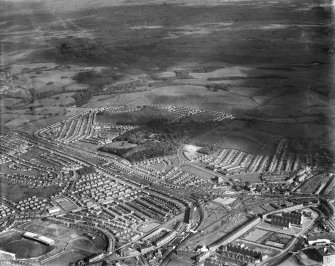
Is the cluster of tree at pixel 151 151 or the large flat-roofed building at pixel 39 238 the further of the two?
the cluster of tree at pixel 151 151

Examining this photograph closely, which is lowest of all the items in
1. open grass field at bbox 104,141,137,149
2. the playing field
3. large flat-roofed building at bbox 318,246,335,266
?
open grass field at bbox 104,141,137,149

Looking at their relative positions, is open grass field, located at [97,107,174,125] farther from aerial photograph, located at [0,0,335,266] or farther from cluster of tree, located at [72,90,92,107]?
cluster of tree, located at [72,90,92,107]

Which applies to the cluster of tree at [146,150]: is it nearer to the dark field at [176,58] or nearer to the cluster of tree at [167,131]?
the cluster of tree at [167,131]

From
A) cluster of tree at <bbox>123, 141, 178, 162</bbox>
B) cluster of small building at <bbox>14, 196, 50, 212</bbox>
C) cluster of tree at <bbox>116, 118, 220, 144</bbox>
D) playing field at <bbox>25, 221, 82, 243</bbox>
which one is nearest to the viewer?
playing field at <bbox>25, 221, 82, 243</bbox>

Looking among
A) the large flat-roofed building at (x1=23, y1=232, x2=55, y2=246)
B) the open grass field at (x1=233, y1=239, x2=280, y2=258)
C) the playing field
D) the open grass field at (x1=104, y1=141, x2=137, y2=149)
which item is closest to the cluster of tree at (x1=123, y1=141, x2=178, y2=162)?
the open grass field at (x1=104, y1=141, x2=137, y2=149)

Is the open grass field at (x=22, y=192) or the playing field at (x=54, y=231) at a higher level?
the playing field at (x=54, y=231)

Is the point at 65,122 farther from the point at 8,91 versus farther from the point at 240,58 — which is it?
the point at 240,58

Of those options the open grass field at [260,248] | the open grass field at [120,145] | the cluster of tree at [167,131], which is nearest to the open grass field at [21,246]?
the open grass field at [260,248]
